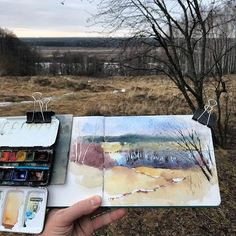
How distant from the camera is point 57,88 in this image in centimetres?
2159

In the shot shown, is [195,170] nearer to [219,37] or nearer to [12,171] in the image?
[12,171]

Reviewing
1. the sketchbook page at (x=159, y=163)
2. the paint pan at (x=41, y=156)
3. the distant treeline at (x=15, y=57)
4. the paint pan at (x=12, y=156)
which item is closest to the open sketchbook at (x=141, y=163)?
the sketchbook page at (x=159, y=163)

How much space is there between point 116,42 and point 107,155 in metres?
4.86

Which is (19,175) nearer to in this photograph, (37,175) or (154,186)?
(37,175)

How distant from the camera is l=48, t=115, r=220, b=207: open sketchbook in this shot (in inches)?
72.5

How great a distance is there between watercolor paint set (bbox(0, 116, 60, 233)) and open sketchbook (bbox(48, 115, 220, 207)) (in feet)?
0.25

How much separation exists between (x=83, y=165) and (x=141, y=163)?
0.26 metres

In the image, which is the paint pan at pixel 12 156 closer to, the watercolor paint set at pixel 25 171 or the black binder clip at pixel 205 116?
the watercolor paint set at pixel 25 171

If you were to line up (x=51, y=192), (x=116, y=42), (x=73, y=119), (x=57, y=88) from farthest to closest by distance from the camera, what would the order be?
(x=57, y=88) < (x=116, y=42) < (x=73, y=119) < (x=51, y=192)

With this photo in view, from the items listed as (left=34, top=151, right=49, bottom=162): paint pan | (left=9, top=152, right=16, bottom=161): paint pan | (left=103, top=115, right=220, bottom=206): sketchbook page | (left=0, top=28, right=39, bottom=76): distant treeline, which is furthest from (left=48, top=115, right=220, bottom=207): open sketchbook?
(left=0, top=28, right=39, bottom=76): distant treeline

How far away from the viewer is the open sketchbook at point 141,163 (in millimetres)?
1841

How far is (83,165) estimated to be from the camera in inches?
76.2

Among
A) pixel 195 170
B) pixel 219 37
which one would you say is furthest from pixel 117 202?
pixel 219 37

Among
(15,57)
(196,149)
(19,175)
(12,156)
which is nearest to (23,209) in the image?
(19,175)
